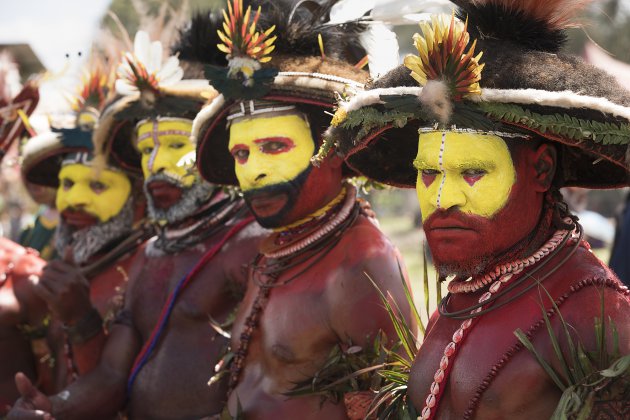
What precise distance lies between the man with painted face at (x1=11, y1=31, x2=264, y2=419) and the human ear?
196cm

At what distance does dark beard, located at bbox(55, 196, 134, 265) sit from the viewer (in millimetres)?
5742

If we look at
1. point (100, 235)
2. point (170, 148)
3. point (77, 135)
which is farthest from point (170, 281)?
point (77, 135)

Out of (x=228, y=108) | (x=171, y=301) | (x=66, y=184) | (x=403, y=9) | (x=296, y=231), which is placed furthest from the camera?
(x=66, y=184)

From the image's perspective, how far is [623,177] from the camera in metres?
3.06

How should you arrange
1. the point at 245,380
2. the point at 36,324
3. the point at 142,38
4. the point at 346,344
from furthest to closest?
1. the point at 36,324
2. the point at 142,38
3. the point at 245,380
4. the point at 346,344

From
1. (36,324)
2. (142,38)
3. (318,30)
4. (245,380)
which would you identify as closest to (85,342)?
(36,324)

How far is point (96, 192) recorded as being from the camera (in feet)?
19.1

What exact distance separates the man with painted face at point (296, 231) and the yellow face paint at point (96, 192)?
183 cm

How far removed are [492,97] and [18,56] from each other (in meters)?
5.59

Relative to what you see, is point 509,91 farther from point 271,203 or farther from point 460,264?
point 271,203

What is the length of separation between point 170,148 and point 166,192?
254 mm

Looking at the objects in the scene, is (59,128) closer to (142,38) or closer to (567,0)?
(142,38)

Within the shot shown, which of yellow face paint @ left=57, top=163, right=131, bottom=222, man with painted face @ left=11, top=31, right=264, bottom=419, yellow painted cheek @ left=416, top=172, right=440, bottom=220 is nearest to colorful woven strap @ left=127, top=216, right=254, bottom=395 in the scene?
man with painted face @ left=11, top=31, right=264, bottom=419

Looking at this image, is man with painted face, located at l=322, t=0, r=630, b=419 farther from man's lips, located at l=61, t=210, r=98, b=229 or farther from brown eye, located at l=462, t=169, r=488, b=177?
man's lips, located at l=61, t=210, r=98, b=229
